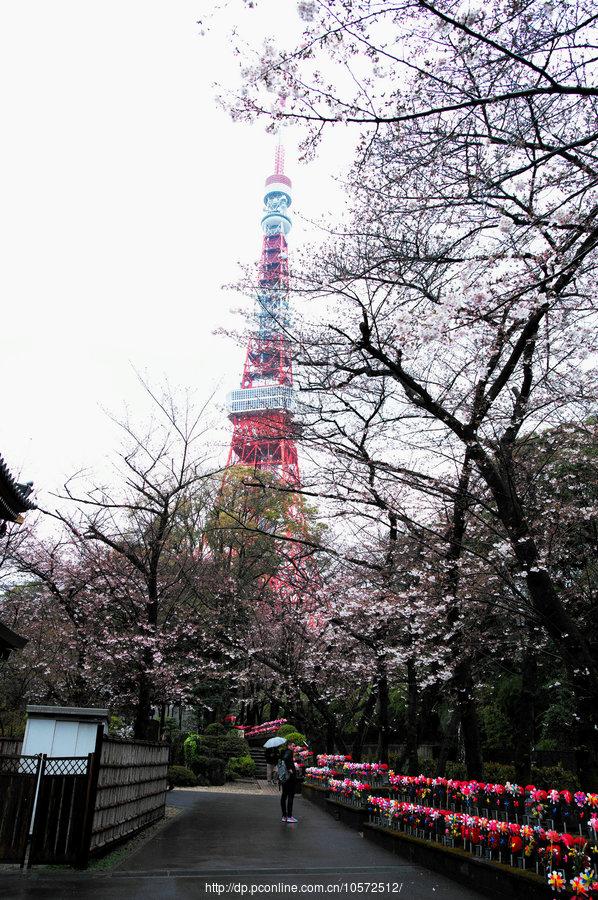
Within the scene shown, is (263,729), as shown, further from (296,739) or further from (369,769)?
(369,769)

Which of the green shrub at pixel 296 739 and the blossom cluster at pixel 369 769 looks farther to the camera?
the green shrub at pixel 296 739

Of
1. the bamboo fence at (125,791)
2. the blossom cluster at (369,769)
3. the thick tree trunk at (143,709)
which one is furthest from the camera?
the thick tree trunk at (143,709)

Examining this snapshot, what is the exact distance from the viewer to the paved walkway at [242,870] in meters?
5.89

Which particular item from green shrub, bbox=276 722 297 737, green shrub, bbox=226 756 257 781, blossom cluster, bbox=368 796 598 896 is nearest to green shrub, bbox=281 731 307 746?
green shrub, bbox=276 722 297 737

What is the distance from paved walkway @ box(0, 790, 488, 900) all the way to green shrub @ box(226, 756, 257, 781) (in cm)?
1198

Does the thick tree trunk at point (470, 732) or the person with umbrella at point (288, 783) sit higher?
the thick tree trunk at point (470, 732)

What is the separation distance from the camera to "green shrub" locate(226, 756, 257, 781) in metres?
22.2

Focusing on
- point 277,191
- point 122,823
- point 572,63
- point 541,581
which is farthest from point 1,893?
point 277,191

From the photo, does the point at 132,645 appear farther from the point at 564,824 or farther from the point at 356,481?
the point at 564,824

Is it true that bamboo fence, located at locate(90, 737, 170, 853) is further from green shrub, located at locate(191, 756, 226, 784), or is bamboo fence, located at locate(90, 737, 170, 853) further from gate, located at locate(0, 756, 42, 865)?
green shrub, located at locate(191, 756, 226, 784)

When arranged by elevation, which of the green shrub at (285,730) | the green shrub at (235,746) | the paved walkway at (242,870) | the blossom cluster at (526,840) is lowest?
the paved walkway at (242,870)

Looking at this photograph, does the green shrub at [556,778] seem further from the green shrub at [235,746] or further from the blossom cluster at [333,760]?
the green shrub at [235,746]

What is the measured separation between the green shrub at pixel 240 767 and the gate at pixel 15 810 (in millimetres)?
16956

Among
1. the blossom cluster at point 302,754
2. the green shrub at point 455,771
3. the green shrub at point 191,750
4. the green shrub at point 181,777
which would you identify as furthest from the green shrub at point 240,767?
the green shrub at point 455,771
